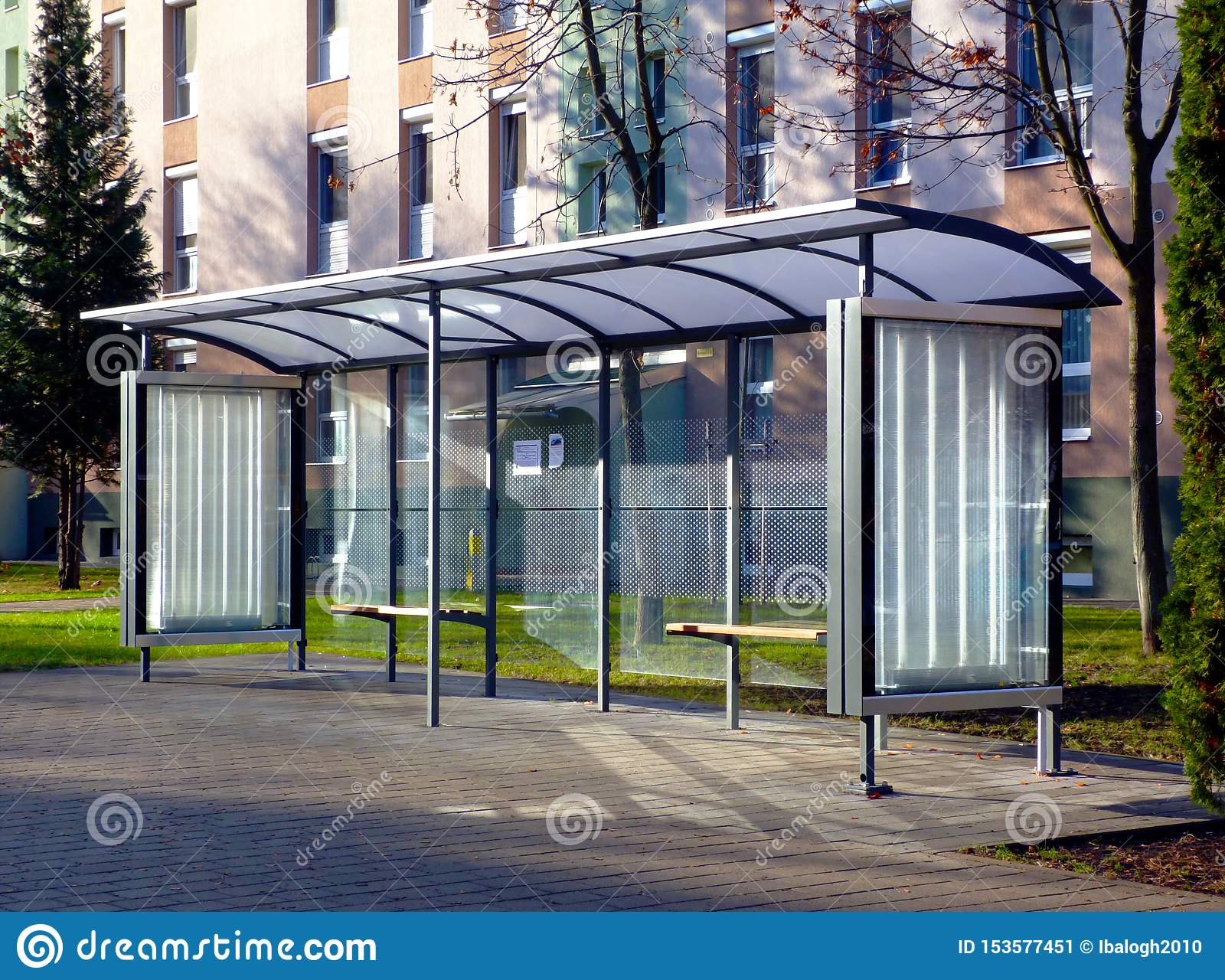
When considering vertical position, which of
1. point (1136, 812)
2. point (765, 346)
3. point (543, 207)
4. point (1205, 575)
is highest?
point (543, 207)

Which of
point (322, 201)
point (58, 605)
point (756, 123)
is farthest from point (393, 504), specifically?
point (322, 201)

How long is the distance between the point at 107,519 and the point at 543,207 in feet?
55.0

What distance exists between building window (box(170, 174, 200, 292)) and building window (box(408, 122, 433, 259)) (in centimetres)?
649

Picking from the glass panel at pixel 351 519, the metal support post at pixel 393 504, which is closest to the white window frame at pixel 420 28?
the glass panel at pixel 351 519

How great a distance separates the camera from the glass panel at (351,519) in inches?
513

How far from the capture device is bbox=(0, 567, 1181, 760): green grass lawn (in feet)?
32.2

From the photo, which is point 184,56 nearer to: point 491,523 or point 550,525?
point 491,523

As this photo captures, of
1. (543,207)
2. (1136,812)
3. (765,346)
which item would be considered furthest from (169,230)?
(1136,812)

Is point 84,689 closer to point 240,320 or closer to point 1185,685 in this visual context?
point 240,320

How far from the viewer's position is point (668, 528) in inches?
424

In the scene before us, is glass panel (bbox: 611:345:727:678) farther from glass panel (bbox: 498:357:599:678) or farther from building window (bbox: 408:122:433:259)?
building window (bbox: 408:122:433:259)

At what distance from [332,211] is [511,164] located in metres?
4.50

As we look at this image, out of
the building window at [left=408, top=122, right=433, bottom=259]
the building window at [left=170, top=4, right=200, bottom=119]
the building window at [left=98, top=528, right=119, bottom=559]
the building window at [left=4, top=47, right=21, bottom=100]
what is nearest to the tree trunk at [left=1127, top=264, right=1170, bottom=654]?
the building window at [left=408, top=122, right=433, bottom=259]

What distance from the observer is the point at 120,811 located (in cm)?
703
